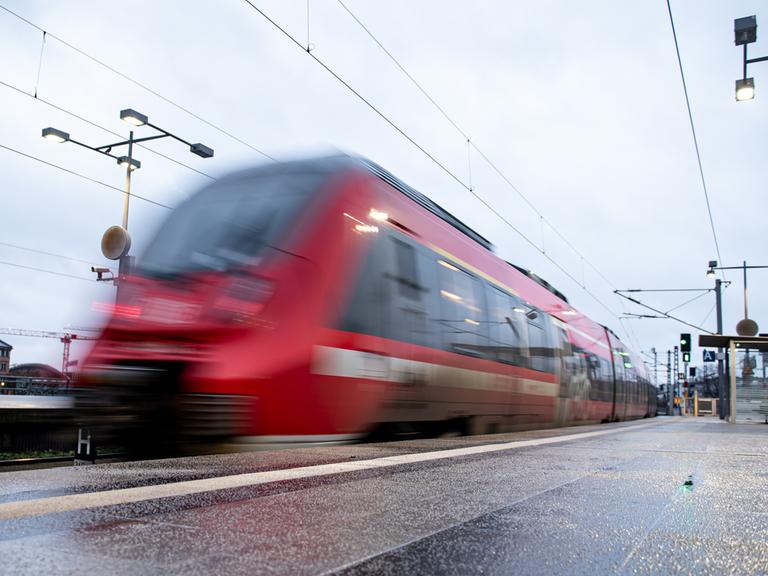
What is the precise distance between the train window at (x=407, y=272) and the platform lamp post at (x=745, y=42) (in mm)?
7227

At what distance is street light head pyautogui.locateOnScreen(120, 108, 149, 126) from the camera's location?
1216cm

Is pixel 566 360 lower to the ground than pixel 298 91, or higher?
lower

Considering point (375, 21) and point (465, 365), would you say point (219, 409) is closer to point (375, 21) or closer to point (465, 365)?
point (465, 365)

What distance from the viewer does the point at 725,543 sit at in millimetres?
2150

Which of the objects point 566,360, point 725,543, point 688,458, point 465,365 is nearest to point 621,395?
point 566,360

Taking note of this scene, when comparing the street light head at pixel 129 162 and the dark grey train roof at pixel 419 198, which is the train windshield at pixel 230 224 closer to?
the dark grey train roof at pixel 419 198

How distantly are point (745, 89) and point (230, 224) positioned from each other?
31.0 ft

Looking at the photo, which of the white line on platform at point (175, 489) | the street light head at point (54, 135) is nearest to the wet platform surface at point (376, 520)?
the white line on platform at point (175, 489)

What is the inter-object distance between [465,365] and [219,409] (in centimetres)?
453

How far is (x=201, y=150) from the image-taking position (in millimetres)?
13086

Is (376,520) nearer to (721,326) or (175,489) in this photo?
(175,489)

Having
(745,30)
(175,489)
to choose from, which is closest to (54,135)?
(175,489)

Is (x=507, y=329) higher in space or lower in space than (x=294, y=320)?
higher

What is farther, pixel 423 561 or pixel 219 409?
pixel 219 409
